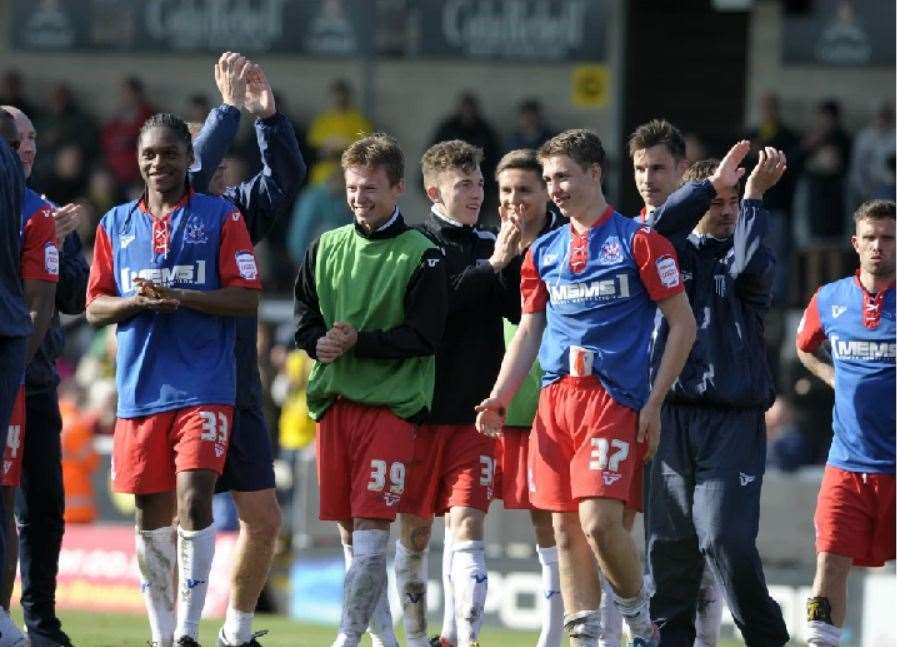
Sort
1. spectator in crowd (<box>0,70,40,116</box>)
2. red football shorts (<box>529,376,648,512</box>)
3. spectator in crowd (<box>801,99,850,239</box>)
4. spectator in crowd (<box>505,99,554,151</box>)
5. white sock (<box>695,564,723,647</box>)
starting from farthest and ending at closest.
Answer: spectator in crowd (<box>0,70,40,116</box>)
spectator in crowd (<box>505,99,554,151</box>)
spectator in crowd (<box>801,99,850,239</box>)
white sock (<box>695,564,723,647</box>)
red football shorts (<box>529,376,648,512</box>)

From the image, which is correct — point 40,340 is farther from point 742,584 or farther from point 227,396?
point 742,584

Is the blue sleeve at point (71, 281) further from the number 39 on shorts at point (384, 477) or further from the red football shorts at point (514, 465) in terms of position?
the red football shorts at point (514, 465)

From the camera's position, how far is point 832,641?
9664 millimetres

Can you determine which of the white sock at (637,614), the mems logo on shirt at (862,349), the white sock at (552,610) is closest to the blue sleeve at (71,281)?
the white sock at (552,610)

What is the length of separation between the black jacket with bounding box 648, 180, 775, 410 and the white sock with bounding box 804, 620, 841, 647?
43.1 inches

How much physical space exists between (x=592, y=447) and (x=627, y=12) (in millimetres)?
15066

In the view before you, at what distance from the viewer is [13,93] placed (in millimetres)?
23125

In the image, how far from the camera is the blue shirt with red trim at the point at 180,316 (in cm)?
882

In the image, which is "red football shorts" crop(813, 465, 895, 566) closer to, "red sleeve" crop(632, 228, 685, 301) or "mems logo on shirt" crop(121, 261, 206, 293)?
"red sleeve" crop(632, 228, 685, 301)

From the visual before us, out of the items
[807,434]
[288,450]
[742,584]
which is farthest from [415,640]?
[807,434]

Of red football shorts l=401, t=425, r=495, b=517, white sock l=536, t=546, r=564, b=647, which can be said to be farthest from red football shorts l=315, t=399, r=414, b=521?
white sock l=536, t=546, r=564, b=647

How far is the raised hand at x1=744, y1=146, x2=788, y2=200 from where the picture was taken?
9.04 m

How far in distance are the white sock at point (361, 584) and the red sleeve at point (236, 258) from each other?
1.22 meters

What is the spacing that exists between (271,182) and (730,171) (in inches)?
89.3
